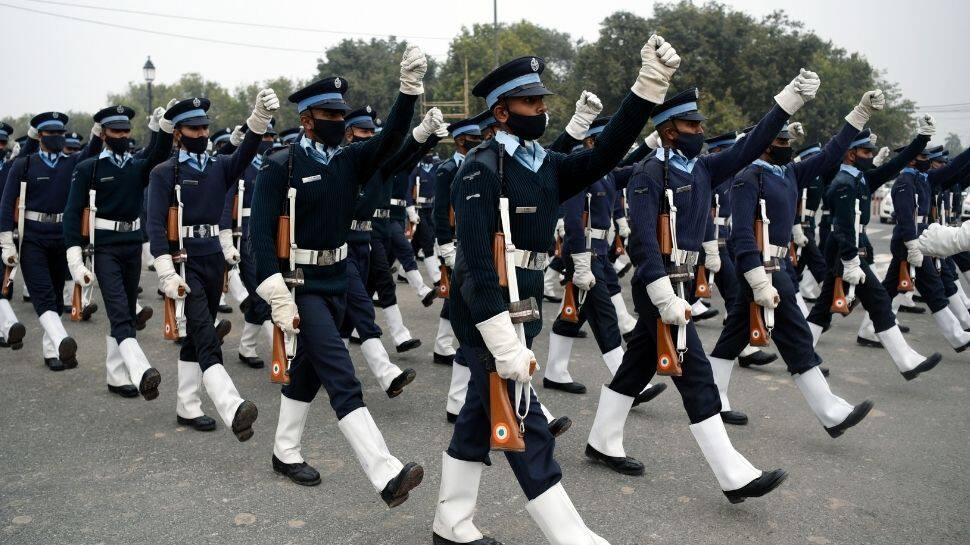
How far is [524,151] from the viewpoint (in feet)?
13.6

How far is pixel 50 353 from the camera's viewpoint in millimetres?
8328

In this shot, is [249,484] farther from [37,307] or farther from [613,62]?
[613,62]

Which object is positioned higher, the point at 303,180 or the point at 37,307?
the point at 303,180

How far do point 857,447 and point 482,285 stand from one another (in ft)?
11.8

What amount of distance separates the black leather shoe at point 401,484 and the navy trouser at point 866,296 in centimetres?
518

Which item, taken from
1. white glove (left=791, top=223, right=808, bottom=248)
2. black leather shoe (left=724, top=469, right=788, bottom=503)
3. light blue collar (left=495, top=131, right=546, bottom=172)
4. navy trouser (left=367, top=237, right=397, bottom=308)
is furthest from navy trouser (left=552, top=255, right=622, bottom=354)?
white glove (left=791, top=223, right=808, bottom=248)

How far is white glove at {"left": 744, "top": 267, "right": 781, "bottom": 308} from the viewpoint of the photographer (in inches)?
245

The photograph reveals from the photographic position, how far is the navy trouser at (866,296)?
794 cm

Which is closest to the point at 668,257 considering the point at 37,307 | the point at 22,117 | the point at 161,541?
the point at 161,541

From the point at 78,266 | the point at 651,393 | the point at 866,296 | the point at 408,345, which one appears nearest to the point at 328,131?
the point at 78,266

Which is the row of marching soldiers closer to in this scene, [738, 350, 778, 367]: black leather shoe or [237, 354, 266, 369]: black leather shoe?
[237, 354, 266, 369]: black leather shoe

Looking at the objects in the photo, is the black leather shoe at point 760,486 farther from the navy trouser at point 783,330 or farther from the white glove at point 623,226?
the white glove at point 623,226

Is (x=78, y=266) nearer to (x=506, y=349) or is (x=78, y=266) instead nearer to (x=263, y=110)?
(x=263, y=110)

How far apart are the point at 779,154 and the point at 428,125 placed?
2.69 metres
